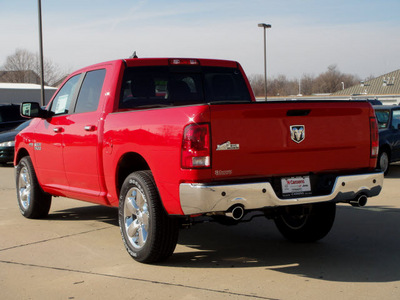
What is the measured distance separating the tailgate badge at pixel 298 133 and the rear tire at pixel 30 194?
13.4ft

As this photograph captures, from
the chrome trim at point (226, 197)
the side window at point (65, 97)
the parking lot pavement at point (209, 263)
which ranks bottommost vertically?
the parking lot pavement at point (209, 263)

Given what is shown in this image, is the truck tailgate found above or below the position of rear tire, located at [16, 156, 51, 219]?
above

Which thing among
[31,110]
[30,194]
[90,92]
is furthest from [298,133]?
[30,194]

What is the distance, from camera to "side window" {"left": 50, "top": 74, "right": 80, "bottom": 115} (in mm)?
7574

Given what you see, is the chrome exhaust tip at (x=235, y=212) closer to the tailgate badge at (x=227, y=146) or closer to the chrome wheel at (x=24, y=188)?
the tailgate badge at (x=227, y=146)

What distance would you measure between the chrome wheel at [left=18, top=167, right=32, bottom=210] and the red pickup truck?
1078 millimetres

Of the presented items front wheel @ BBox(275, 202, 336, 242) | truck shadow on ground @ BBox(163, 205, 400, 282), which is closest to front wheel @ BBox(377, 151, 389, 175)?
truck shadow on ground @ BBox(163, 205, 400, 282)

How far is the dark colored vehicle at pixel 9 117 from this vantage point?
852 inches

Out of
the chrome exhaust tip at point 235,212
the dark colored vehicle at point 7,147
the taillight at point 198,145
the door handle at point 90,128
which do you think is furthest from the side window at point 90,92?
the dark colored vehicle at point 7,147

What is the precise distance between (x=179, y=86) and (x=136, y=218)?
5.98ft

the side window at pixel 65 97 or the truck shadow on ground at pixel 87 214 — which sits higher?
the side window at pixel 65 97

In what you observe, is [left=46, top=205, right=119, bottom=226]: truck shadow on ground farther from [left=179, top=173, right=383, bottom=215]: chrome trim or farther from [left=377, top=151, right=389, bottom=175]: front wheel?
[left=377, top=151, right=389, bottom=175]: front wheel

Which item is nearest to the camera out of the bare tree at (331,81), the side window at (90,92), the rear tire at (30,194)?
the side window at (90,92)

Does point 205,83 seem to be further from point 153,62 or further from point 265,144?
point 265,144
